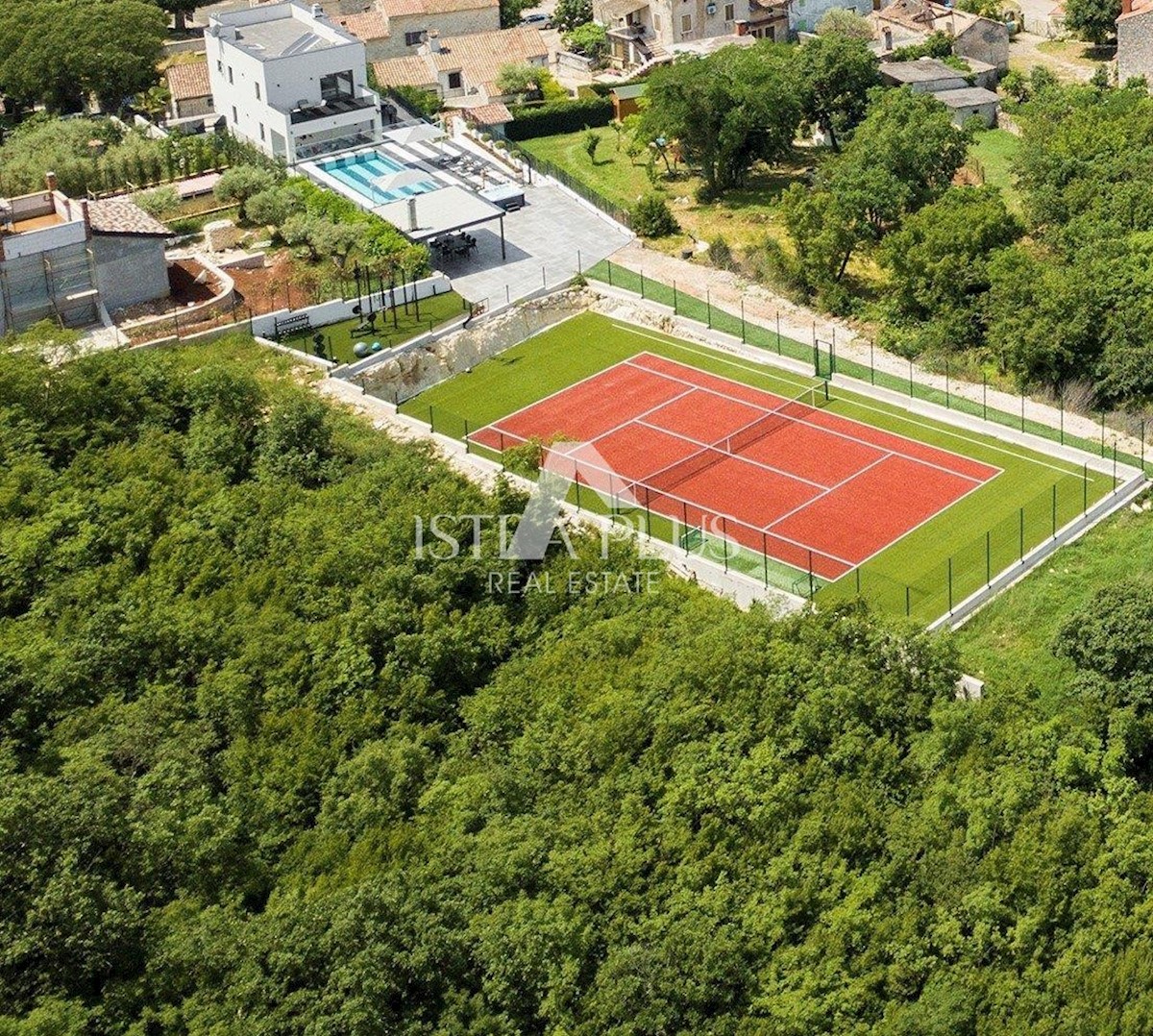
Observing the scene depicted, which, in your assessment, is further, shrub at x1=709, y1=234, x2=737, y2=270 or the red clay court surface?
shrub at x1=709, y1=234, x2=737, y2=270

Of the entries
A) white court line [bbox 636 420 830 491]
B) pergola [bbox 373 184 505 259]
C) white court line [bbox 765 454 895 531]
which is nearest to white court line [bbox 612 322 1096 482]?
white court line [bbox 765 454 895 531]

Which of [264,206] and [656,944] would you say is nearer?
[656,944]

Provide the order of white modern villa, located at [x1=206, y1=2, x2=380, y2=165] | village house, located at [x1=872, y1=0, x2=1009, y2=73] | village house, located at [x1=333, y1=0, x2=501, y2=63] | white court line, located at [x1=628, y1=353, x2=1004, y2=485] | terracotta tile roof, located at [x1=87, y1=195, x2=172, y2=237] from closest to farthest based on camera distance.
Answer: white court line, located at [x1=628, y1=353, x2=1004, y2=485]
terracotta tile roof, located at [x1=87, y1=195, x2=172, y2=237]
white modern villa, located at [x1=206, y1=2, x2=380, y2=165]
village house, located at [x1=872, y1=0, x2=1009, y2=73]
village house, located at [x1=333, y1=0, x2=501, y2=63]

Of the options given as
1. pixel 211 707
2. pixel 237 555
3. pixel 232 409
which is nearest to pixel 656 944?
pixel 211 707

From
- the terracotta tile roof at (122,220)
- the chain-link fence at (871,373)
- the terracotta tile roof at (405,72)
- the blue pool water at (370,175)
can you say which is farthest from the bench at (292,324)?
the terracotta tile roof at (405,72)

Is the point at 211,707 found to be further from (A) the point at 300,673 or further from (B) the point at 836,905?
(B) the point at 836,905

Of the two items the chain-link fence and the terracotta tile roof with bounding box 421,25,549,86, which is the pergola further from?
the terracotta tile roof with bounding box 421,25,549,86
